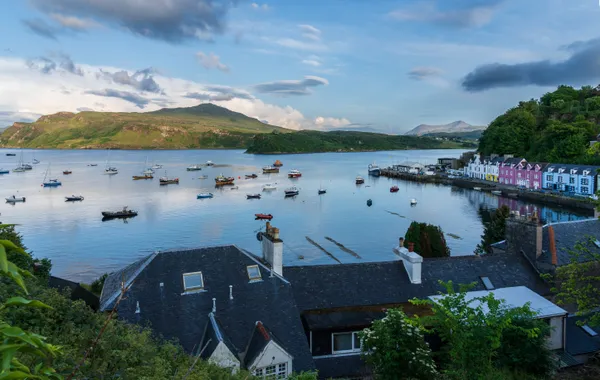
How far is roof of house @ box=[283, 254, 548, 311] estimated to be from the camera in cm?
1889

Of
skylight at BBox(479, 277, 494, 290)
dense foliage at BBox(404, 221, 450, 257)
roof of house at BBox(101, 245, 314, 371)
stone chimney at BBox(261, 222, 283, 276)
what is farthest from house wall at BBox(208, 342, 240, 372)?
dense foliage at BBox(404, 221, 450, 257)

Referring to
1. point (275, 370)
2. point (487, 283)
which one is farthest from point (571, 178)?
point (275, 370)

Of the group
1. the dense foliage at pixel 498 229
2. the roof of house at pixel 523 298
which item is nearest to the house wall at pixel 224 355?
the roof of house at pixel 523 298

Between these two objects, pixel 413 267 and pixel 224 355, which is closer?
pixel 224 355

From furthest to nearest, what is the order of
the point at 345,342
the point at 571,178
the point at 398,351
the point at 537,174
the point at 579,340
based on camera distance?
the point at 537,174 → the point at 571,178 → the point at 579,340 → the point at 345,342 → the point at 398,351

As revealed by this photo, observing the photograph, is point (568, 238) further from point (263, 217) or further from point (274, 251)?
point (263, 217)

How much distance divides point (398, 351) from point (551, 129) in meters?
124

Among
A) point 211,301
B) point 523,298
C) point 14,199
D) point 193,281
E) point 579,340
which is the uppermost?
point 193,281

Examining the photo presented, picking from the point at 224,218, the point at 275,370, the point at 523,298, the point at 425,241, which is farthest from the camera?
the point at 224,218

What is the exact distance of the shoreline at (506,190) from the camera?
85.1m

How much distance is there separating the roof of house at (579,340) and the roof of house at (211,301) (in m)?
11.6

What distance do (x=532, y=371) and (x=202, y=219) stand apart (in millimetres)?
65256

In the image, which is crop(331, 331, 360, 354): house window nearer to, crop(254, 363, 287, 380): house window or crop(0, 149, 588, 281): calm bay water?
crop(254, 363, 287, 380): house window

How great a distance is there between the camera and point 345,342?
1728 cm
